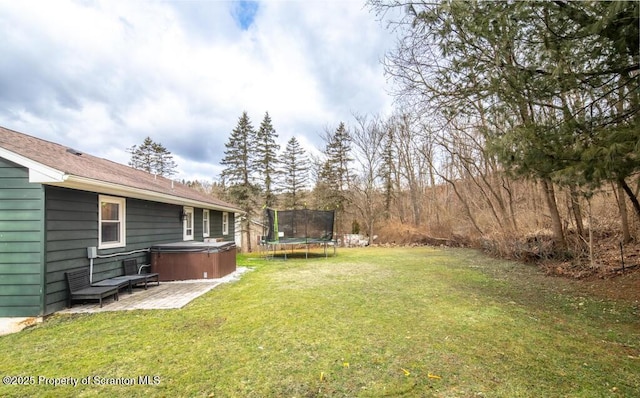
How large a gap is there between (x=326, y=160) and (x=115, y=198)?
1599 cm

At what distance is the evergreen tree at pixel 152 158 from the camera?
2580cm

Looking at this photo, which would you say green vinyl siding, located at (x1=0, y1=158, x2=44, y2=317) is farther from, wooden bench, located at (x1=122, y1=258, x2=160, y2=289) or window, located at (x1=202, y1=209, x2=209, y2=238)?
window, located at (x1=202, y1=209, x2=209, y2=238)

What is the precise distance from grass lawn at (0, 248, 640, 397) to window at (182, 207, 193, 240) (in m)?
4.31

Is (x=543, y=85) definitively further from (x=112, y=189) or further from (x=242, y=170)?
(x=242, y=170)

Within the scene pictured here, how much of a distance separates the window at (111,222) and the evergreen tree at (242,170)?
14578 millimetres

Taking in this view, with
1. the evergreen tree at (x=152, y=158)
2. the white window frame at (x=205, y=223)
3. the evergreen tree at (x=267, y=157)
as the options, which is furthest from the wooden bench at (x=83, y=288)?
the evergreen tree at (x=152, y=158)

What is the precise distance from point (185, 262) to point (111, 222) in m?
1.76

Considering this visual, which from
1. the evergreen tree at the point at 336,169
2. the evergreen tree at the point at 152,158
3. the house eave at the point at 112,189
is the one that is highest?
the evergreen tree at the point at 152,158

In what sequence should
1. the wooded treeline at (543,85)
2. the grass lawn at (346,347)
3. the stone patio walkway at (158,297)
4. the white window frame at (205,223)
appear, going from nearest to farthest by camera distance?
the grass lawn at (346,347), the wooded treeline at (543,85), the stone patio walkway at (158,297), the white window frame at (205,223)

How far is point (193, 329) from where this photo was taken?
11.7 ft

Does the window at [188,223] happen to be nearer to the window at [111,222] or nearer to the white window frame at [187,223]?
the white window frame at [187,223]

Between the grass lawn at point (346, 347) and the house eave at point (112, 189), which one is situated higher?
Answer: the house eave at point (112, 189)

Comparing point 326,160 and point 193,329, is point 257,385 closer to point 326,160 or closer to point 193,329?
point 193,329

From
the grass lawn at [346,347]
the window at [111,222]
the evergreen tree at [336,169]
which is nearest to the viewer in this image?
the grass lawn at [346,347]
